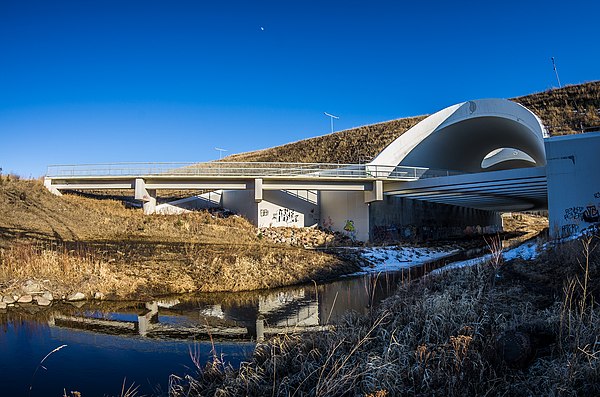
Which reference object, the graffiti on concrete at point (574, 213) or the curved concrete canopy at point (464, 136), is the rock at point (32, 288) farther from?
the curved concrete canopy at point (464, 136)

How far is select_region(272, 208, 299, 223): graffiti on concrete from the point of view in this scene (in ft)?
98.9

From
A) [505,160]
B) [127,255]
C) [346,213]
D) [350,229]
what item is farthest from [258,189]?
[505,160]

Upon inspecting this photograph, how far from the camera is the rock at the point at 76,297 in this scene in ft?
41.8

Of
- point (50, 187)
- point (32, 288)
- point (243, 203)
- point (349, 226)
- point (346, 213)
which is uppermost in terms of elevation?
point (50, 187)

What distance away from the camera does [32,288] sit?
12.5 meters

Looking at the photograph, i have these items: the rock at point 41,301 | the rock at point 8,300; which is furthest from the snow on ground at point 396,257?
the rock at point 8,300

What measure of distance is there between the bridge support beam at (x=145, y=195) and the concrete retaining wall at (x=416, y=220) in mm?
14948

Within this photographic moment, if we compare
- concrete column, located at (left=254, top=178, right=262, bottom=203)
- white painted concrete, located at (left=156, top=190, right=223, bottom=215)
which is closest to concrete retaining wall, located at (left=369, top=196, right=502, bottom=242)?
concrete column, located at (left=254, top=178, right=262, bottom=203)

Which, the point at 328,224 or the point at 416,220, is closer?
the point at 328,224

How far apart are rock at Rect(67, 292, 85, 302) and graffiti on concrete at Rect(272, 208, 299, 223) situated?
17.7 meters

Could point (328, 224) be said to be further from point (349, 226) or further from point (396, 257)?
point (396, 257)

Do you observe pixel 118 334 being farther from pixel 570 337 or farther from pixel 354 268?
pixel 354 268

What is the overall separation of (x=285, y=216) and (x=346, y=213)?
4.39m

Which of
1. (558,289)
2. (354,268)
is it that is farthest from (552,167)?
(558,289)
